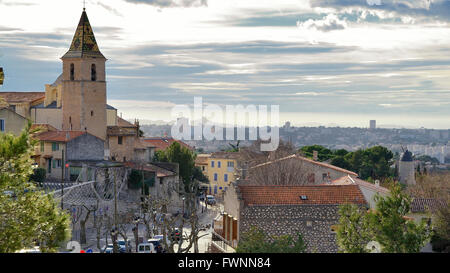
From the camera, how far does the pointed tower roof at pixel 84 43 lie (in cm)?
5703

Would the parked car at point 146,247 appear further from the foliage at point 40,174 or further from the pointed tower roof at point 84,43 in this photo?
the pointed tower roof at point 84,43

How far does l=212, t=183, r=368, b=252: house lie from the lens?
93.7 ft

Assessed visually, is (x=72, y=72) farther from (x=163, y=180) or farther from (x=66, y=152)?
(x=163, y=180)

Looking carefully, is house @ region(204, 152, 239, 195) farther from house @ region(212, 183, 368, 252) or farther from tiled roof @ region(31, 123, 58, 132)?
house @ region(212, 183, 368, 252)

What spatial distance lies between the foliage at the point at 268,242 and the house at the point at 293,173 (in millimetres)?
16053

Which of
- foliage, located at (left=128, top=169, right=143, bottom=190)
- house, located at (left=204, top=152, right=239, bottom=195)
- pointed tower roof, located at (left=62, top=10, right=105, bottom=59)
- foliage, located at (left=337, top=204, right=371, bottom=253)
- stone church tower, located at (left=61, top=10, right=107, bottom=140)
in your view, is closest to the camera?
foliage, located at (left=337, top=204, right=371, bottom=253)

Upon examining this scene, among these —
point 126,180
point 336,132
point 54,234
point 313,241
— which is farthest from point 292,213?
point 336,132

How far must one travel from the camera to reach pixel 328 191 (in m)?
30.8

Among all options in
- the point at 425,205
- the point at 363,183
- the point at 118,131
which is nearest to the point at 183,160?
the point at 118,131

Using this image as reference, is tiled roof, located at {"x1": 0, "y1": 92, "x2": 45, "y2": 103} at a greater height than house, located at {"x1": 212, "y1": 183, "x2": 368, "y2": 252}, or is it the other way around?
tiled roof, located at {"x1": 0, "y1": 92, "x2": 45, "y2": 103}

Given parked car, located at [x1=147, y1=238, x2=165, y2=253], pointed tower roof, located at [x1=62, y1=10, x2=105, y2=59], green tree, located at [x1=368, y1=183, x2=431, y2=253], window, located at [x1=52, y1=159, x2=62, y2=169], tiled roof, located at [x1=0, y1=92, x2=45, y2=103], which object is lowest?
parked car, located at [x1=147, y1=238, x2=165, y2=253]

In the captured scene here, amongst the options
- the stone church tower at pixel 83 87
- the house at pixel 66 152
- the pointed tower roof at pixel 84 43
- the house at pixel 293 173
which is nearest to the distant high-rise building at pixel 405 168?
the house at pixel 293 173

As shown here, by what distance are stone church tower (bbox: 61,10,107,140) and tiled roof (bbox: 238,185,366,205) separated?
29163 millimetres

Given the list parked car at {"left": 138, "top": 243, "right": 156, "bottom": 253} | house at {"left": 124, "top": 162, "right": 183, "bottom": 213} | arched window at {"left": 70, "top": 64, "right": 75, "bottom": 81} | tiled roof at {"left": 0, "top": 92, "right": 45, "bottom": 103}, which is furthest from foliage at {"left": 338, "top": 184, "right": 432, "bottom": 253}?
tiled roof at {"left": 0, "top": 92, "right": 45, "bottom": 103}
